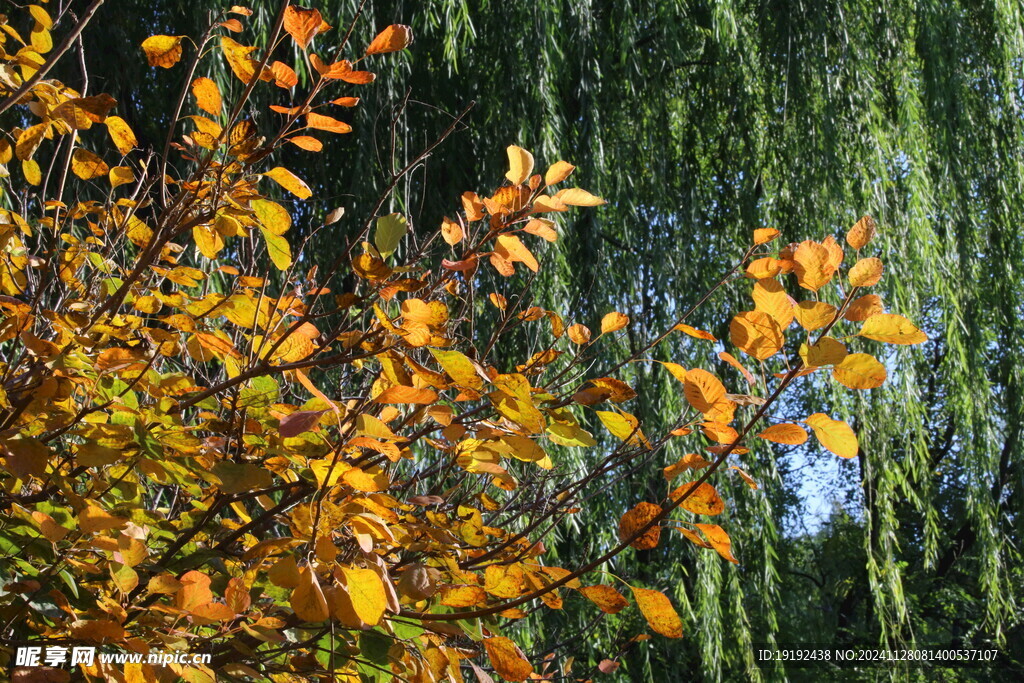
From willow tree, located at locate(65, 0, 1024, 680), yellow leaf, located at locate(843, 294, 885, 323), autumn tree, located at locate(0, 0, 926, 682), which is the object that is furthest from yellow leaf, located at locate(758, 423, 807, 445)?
willow tree, located at locate(65, 0, 1024, 680)

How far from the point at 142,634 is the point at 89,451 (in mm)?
216

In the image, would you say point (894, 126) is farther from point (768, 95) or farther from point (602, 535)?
point (602, 535)

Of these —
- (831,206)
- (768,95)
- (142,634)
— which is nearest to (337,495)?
(142,634)

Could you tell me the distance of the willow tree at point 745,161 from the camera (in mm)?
2508

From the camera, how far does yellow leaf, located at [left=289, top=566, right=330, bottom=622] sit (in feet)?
2.15

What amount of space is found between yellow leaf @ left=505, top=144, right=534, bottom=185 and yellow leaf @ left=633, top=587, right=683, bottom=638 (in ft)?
1.53

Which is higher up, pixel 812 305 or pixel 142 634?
pixel 812 305

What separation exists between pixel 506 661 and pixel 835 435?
41 centimetres

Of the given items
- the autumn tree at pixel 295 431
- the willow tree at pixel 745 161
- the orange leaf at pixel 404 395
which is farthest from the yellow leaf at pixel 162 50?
the willow tree at pixel 745 161

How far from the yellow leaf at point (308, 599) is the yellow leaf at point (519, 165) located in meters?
0.49

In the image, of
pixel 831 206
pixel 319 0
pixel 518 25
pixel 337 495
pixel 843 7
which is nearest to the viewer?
pixel 337 495

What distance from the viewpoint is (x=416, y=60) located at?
260 centimetres

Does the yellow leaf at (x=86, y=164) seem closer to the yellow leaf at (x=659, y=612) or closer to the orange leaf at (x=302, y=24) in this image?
the orange leaf at (x=302, y=24)

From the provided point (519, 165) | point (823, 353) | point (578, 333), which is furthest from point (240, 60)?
point (823, 353)
